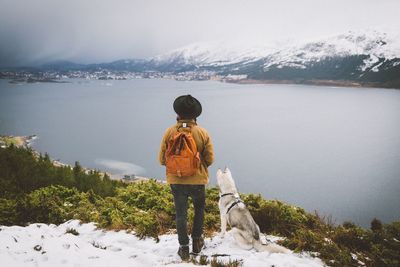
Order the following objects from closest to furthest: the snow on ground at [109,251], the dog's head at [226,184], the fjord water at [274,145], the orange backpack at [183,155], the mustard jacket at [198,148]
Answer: the snow on ground at [109,251] → the orange backpack at [183,155] → the mustard jacket at [198,148] → the dog's head at [226,184] → the fjord water at [274,145]

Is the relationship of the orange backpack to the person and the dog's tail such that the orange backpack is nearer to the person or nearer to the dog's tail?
the person

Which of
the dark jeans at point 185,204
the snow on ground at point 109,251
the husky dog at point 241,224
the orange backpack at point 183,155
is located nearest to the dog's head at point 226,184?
the husky dog at point 241,224

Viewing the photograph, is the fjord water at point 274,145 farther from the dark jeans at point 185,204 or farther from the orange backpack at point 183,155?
the orange backpack at point 183,155

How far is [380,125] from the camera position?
270ft

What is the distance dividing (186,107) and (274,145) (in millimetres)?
62179

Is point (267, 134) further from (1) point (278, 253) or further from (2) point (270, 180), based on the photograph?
(1) point (278, 253)

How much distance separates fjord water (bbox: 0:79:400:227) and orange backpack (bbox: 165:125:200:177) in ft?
99.3

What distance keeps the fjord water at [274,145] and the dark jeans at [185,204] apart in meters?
29.5

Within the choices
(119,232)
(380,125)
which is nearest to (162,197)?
(119,232)

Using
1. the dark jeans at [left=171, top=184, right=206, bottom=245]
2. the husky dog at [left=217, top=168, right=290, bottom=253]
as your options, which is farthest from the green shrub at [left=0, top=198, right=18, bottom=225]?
the husky dog at [left=217, top=168, right=290, bottom=253]

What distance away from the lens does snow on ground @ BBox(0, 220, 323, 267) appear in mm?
3836

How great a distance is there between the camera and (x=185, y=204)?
4.41 metres

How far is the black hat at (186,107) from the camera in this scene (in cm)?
419

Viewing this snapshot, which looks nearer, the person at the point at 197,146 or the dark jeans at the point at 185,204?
the person at the point at 197,146
